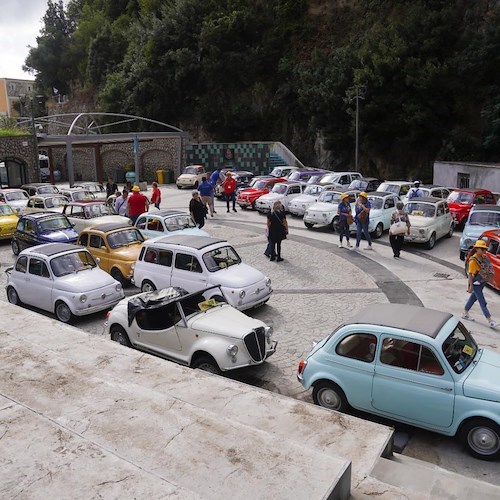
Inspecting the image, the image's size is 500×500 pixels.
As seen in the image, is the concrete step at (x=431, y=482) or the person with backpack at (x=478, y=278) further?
the person with backpack at (x=478, y=278)

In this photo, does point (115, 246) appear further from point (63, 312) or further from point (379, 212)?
point (379, 212)

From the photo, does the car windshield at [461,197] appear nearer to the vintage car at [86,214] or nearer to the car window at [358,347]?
the vintage car at [86,214]

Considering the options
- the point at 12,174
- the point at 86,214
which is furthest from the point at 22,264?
the point at 12,174

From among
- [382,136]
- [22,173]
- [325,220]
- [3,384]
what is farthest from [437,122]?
[3,384]

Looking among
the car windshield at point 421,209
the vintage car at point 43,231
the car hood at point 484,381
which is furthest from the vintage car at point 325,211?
the car hood at point 484,381

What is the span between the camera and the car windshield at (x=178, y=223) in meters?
15.4

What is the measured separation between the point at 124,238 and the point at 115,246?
39 cm

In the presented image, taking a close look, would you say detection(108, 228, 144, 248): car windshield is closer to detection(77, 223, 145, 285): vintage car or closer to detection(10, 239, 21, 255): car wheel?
detection(77, 223, 145, 285): vintage car

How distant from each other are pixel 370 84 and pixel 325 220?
2173 cm

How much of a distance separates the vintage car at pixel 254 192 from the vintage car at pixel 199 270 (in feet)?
42.6

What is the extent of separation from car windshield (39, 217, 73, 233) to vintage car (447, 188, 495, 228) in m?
14.0

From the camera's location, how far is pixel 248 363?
802cm

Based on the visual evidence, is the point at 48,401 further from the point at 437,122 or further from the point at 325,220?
the point at 437,122

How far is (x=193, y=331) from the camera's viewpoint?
8250 millimetres
